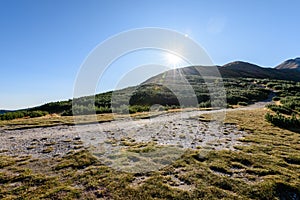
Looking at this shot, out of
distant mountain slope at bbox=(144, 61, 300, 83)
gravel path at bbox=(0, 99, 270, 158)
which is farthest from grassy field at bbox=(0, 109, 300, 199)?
distant mountain slope at bbox=(144, 61, 300, 83)

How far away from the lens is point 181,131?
46.0 ft

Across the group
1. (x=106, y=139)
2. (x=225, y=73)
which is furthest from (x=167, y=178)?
(x=225, y=73)

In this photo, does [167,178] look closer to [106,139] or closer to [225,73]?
[106,139]

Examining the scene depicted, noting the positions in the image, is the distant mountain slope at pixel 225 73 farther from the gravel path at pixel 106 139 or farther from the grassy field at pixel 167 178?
the grassy field at pixel 167 178

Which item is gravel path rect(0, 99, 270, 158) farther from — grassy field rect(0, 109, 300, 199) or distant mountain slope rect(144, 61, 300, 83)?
distant mountain slope rect(144, 61, 300, 83)

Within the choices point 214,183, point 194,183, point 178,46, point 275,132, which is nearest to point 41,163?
point 194,183

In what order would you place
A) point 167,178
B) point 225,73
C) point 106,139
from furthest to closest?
point 225,73 < point 106,139 < point 167,178

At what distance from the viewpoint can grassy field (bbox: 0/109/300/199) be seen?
6.01 metres

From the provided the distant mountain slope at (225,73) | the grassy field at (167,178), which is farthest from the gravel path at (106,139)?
the distant mountain slope at (225,73)

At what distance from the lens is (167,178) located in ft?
22.4

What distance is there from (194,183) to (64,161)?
5.20m

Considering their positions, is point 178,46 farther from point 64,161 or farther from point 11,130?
point 11,130

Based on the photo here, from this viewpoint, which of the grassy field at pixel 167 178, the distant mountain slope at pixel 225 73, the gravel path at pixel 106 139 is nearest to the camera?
the grassy field at pixel 167 178

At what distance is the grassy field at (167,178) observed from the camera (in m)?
6.01
